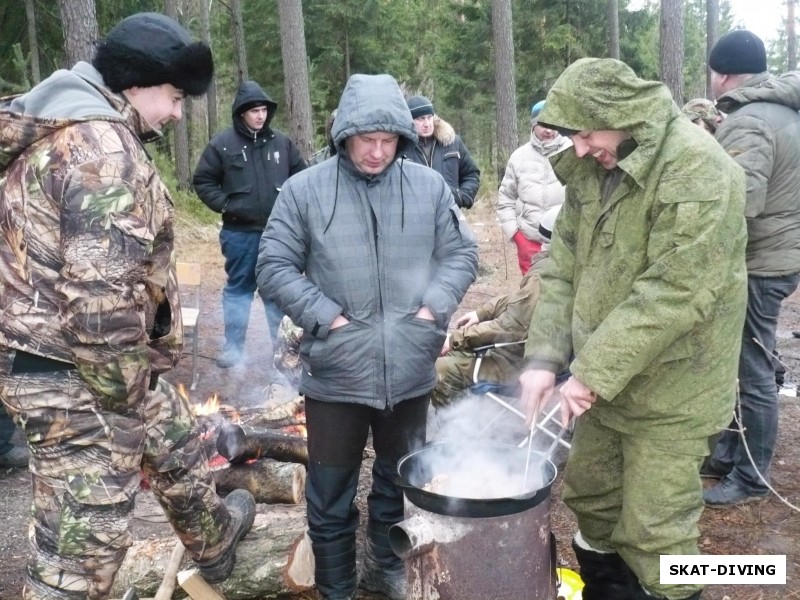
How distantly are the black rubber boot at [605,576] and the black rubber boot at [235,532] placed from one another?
159cm

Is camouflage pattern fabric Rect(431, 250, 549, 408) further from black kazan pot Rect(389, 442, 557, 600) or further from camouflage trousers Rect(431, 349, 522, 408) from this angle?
black kazan pot Rect(389, 442, 557, 600)

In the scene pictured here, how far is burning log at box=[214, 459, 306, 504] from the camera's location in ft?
14.4

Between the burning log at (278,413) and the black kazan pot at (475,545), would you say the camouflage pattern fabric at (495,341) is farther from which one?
the black kazan pot at (475,545)

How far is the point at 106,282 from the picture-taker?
2.34m

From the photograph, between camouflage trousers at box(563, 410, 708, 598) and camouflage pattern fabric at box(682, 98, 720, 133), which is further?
camouflage pattern fabric at box(682, 98, 720, 133)

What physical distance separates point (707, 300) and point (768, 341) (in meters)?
2.02

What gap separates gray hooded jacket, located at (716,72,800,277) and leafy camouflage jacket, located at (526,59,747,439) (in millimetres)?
1608

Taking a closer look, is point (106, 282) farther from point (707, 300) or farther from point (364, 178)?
point (707, 300)

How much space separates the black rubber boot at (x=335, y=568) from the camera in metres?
3.23

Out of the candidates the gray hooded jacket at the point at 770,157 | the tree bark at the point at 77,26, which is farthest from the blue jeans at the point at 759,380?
the tree bark at the point at 77,26

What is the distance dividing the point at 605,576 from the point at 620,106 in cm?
197

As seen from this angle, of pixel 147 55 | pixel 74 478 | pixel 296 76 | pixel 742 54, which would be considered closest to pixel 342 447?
pixel 74 478

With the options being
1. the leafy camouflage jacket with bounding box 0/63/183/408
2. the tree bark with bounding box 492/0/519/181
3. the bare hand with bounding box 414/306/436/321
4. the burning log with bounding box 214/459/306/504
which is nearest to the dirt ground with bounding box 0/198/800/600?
the burning log with bounding box 214/459/306/504

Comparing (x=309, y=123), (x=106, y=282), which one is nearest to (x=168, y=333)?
(x=106, y=282)
